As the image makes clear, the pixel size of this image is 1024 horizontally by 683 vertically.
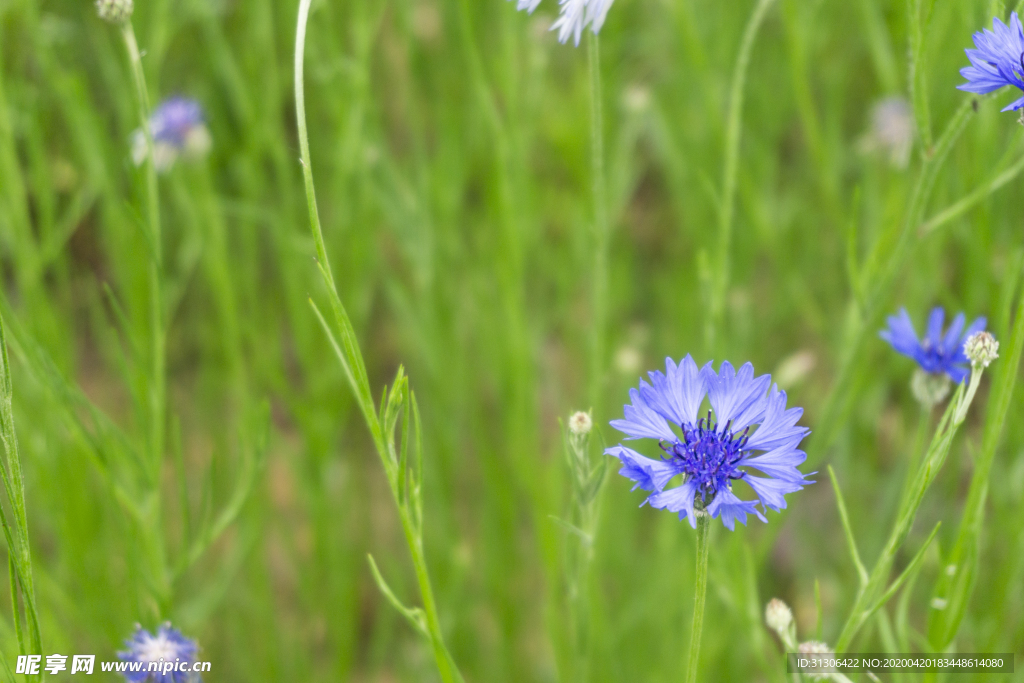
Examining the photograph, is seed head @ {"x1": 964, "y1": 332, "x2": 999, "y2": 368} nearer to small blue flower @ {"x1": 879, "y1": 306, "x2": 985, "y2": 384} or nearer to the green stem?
small blue flower @ {"x1": 879, "y1": 306, "x2": 985, "y2": 384}

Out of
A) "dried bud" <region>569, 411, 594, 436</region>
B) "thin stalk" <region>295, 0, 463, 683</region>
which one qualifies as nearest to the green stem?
"thin stalk" <region>295, 0, 463, 683</region>

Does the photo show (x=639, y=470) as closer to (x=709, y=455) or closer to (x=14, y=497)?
(x=709, y=455)

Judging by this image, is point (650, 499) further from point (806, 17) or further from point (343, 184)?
point (806, 17)

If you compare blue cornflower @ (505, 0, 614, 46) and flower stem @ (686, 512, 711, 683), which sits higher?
blue cornflower @ (505, 0, 614, 46)

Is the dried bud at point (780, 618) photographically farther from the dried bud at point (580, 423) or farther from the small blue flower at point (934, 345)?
the small blue flower at point (934, 345)

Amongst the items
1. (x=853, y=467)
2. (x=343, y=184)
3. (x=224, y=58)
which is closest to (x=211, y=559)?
(x=343, y=184)

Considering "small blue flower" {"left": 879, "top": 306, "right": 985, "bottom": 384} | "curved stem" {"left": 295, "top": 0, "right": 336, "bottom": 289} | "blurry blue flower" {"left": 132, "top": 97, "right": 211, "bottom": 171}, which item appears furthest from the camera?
"blurry blue flower" {"left": 132, "top": 97, "right": 211, "bottom": 171}

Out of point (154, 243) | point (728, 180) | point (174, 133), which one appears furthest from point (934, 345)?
point (174, 133)

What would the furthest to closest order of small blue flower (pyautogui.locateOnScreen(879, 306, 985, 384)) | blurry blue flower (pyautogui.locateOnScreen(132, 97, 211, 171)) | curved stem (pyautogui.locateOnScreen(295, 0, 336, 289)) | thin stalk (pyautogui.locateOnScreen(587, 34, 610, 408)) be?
blurry blue flower (pyautogui.locateOnScreen(132, 97, 211, 171))
small blue flower (pyautogui.locateOnScreen(879, 306, 985, 384))
thin stalk (pyautogui.locateOnScreen(587, 34, 610, 408))
curved stem (pyautogui.locateOnScreen(295, 0, 336, 289))

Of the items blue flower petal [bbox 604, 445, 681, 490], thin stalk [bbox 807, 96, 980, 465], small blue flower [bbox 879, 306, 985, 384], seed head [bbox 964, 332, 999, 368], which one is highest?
thin stalk [bbox 807, 96, 980, 465]
